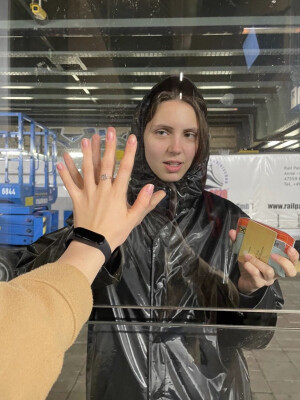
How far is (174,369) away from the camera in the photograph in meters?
1.23

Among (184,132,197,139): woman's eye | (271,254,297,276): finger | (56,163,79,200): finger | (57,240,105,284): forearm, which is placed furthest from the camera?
(184,132,197,139): woman's eye

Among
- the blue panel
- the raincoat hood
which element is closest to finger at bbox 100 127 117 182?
the raincoat hood

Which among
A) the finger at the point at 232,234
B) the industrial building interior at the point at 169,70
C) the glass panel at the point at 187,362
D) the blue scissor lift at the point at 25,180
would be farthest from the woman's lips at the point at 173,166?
the glass panel at the point at 187,362

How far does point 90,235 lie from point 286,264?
62cm

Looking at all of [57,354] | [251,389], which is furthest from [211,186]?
[57,354]

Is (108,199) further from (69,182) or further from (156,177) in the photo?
(156,177)

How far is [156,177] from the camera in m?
1.18

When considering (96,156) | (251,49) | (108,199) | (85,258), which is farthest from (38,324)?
(251,49)

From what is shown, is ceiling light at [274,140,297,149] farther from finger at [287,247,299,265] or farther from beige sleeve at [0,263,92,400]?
beige sleeve at [0,263,92,400]

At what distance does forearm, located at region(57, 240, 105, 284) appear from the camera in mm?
664

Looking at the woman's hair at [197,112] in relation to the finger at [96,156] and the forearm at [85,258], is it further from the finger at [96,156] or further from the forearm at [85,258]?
the forearm at [85,258]

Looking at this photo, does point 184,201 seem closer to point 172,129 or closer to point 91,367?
point 172,129

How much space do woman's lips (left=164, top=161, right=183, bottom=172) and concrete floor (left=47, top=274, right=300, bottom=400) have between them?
0.52 metres

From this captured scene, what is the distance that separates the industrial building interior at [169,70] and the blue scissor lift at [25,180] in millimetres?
43
